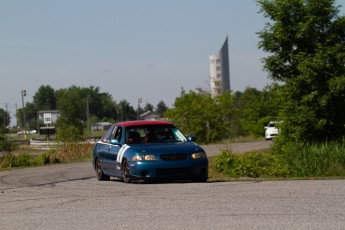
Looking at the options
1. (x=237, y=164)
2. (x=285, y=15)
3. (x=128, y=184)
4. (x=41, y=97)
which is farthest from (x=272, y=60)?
(x=41, y=97)

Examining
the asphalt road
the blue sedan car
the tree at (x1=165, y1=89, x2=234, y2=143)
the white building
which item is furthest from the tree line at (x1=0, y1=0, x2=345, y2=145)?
the white building

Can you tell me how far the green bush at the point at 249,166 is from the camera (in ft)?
67.4

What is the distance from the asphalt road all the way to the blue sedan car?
→ 135 centimetres

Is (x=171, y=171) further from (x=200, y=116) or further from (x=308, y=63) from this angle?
(x=200, y=116)

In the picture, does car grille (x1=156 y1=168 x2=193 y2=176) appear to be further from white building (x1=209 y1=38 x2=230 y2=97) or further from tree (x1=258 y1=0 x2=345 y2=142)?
white building (x1=209 y1=38 x2=230 y2=97)

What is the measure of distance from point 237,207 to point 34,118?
606 ft

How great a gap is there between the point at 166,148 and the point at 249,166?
575cm

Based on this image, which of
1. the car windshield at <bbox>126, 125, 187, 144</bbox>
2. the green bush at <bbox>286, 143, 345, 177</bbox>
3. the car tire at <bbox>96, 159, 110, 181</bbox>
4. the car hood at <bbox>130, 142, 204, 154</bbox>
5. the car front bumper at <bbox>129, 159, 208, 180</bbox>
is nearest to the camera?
the car front bumper at <bbox>129, 159, 208, 180</bbox>

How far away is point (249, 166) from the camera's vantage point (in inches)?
824

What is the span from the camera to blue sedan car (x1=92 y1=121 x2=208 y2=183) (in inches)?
611

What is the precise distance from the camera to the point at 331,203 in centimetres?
1069

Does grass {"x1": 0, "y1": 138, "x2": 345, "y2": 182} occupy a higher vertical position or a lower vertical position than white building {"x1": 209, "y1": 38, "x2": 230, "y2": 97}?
lower

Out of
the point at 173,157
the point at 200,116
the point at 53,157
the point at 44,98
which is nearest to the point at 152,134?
the point at 173,157

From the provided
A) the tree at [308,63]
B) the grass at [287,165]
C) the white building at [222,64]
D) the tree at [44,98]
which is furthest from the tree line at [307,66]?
the tree at [44,98]
